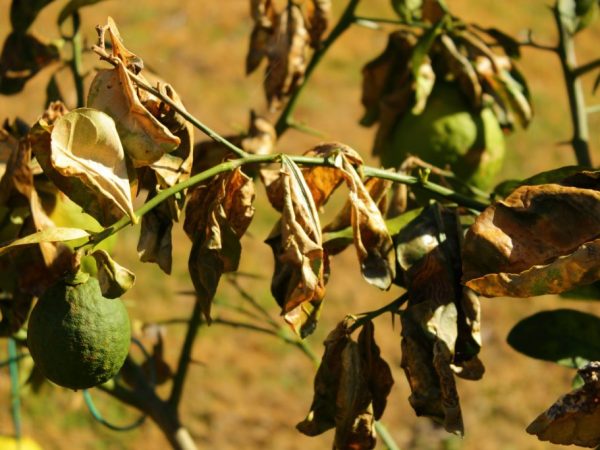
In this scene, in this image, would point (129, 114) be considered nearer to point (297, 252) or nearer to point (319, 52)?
point (297, 252)

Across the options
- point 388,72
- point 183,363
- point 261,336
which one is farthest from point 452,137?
point 261,336

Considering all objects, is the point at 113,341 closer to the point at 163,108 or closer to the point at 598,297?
the point at 163,108

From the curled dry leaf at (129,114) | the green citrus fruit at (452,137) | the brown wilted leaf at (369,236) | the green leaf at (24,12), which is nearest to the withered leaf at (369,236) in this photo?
the brown wilted leaf at (369,236)

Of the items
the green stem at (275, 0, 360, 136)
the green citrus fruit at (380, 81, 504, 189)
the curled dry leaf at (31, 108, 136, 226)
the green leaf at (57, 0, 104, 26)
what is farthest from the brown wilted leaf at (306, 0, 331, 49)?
the curled dry leaf at (31, 108, 136, 226)

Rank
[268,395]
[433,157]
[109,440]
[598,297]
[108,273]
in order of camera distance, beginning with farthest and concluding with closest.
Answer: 1. [268,395]
2. [109,440]
3. [433,157]
4. [598,297]
5. [108,273]

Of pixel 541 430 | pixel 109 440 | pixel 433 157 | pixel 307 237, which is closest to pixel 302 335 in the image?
pixel 307 237

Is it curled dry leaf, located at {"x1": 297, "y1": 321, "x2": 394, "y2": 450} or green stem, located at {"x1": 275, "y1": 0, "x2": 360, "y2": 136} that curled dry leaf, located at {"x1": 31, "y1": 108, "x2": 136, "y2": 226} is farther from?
green stem, located at {"x1": 275, "y1": 0, "x2": 360, "y2": 136}

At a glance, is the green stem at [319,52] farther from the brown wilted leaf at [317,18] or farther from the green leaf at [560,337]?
the green leaf at [560,337]
